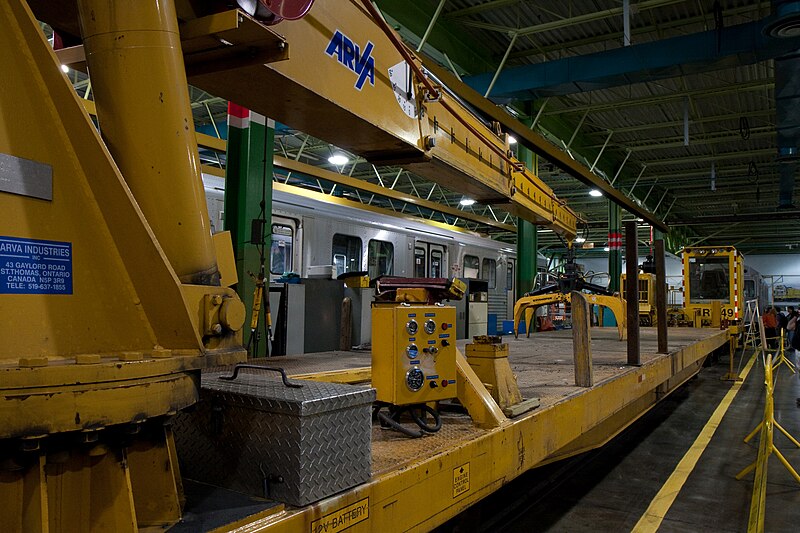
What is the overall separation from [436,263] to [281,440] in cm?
1028

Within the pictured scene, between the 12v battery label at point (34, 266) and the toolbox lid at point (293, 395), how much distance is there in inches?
26.8

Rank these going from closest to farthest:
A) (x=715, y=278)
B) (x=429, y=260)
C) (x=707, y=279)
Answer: (x=429, y=260)
(x=715, y=278)
(x=707, y=279)

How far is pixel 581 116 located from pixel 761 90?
385 cm

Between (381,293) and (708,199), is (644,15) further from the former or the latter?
(708,199)

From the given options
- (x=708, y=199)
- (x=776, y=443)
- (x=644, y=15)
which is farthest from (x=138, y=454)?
(x=708, y=199)

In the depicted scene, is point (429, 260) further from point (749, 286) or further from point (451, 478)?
Answer: point (749, 286)

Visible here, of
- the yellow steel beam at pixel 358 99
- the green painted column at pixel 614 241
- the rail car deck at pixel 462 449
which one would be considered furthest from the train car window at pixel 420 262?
the green painted column at pixel 614 241

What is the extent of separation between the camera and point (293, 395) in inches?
71.7

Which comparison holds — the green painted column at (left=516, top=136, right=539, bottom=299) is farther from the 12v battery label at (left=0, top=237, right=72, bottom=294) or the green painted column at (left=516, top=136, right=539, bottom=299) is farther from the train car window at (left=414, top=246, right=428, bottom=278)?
the 12v battery label at (left=0, top=237, right=72, bottom=294)

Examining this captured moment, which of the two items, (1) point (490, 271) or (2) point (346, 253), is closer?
(2) point (346, 253)

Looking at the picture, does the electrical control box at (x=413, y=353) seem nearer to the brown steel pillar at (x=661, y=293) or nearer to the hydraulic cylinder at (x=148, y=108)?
the hydraulic cylinder at (x=148, y=108)

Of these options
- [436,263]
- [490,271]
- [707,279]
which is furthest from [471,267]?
[707,279]

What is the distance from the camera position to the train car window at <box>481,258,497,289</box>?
14.0 meters

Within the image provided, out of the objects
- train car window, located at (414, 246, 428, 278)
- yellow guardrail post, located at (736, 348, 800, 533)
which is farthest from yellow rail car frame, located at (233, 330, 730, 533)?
train car window, located at (414, 246, 428, 278)
